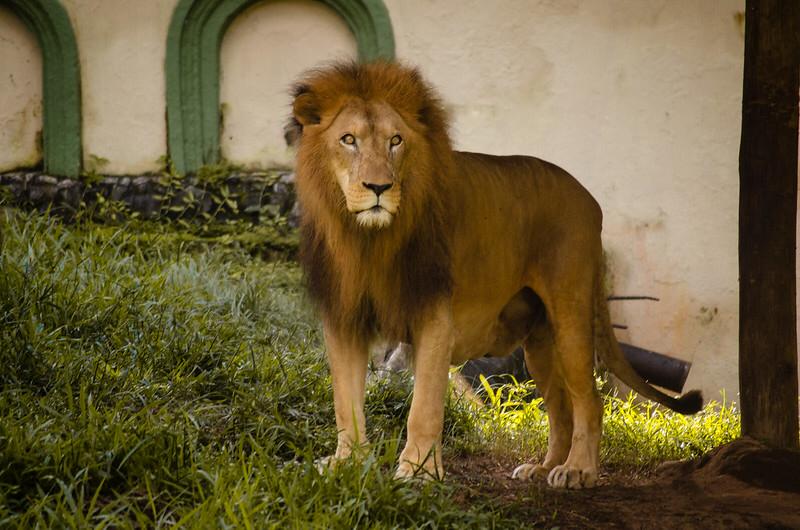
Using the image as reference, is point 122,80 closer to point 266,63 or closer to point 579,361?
point 266,63

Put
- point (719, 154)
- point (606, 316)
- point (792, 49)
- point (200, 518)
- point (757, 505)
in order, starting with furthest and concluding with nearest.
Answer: point (719, 154) < point (606, 316) < point (792, 49) < point (757, 505) < point (200, 518)

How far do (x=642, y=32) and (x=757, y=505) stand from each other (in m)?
5.30

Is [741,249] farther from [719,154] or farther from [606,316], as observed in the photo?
[719,154]

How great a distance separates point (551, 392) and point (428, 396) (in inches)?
43.0

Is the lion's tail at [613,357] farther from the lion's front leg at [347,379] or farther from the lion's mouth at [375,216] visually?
the lion's mouth at [375,216]

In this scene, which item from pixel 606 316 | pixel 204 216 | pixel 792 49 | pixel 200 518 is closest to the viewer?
pixel 200 518

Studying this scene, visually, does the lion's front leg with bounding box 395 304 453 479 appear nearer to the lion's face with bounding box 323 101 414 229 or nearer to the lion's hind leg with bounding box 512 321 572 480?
the lion's face with bounding box 323 101 414 229

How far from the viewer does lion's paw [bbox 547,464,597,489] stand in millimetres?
4523

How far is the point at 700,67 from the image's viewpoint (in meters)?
8.54

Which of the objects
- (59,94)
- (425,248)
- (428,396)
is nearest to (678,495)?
(428,396)

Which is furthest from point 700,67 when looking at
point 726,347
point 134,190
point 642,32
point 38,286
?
point 38,286

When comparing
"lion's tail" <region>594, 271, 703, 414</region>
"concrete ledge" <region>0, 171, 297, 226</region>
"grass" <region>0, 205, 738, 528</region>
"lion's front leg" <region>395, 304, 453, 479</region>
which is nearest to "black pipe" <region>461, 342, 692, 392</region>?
"grass" <region>0, 205, 738, 528</region>

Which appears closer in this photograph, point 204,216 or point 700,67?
point 700,67

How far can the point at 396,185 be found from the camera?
3.87 meters
